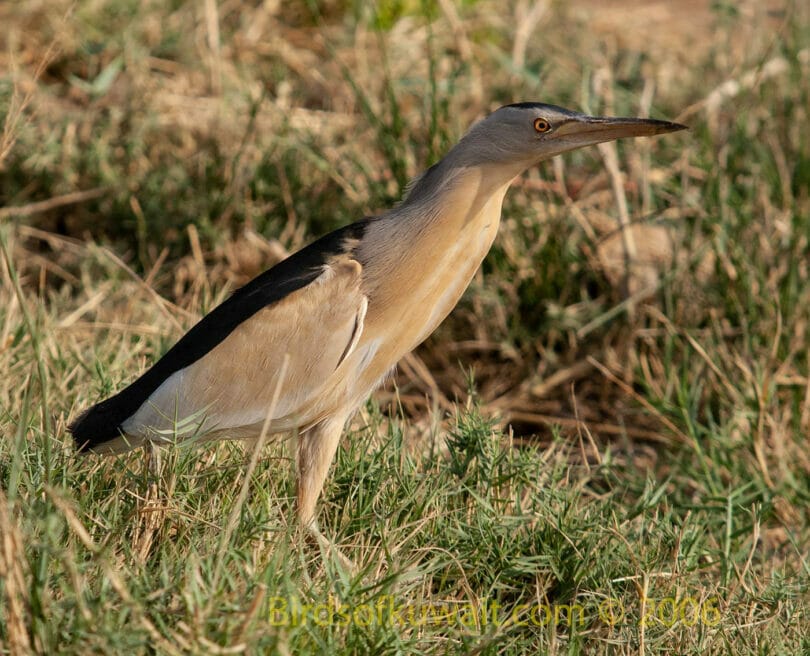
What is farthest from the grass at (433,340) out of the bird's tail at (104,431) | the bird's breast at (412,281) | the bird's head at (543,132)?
the bird's head at (543,132)

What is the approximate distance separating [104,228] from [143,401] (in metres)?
2.46

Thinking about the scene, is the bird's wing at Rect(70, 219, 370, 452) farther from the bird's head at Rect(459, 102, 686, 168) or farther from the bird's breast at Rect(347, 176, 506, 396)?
the bird's head at Rect(459, 102, 686, 168)

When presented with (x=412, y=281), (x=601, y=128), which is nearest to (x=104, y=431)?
(x=412, y=281)

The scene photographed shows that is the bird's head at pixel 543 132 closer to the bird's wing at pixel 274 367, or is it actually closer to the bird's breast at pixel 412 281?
the bird's breast at pixel 412 281

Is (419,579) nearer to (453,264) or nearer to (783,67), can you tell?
(453,264)

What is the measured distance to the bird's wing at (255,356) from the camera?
2963 mm

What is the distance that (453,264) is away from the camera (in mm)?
3023

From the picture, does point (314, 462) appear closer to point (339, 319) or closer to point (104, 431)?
point (339, 319)

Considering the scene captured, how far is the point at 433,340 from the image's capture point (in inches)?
192

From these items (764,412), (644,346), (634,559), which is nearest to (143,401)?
(634,559)

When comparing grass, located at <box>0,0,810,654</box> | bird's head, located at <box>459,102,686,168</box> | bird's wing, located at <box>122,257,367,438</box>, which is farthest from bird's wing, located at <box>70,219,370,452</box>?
bird's head, located at <box>459,102,686,168</box>

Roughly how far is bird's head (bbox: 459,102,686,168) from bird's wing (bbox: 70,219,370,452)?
1.48ft

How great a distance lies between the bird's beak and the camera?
2.96m

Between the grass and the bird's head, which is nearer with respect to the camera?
the grass
